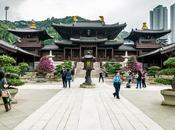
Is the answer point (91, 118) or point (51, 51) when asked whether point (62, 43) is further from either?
point (91, 118)

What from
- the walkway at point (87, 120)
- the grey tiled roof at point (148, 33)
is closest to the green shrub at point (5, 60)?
the walkway at point (87, 120)

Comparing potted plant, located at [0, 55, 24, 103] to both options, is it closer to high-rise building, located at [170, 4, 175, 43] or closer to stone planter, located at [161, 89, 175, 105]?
stone planter, located at [161, 89, 175, 105]

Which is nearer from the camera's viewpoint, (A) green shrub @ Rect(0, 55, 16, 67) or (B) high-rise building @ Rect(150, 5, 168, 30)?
(A) green shrub @ Rect(0, 55, 16, 67)

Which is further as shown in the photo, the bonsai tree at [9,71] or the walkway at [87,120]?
the bonsai tree at [9,71]

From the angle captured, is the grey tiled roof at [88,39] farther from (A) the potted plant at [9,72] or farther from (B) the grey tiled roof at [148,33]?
(A) the potted plant at [9,72]

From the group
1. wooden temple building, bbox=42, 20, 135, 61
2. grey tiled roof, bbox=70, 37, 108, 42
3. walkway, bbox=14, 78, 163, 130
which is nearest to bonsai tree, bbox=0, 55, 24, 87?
walkway, bbox=14, 78, 163, 130

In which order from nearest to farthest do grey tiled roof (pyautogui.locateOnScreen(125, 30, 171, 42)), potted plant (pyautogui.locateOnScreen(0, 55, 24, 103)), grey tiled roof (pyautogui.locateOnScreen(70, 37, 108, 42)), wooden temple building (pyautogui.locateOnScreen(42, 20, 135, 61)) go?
A: potted plant (pyautogui.locateOnScreen(0, 55, 24, 103)) < grey tiled roof (pyautogui.locateOnScreen(70, 37, 108, 42)) < wooden temple building (pyautogui.locateOnScreen(42, 20, 135, 61)) < grey tiled roof (pyautogui.locateOnScreen(125, 30, 171, 42))

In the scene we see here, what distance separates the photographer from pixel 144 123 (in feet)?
36.3

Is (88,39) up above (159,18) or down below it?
below

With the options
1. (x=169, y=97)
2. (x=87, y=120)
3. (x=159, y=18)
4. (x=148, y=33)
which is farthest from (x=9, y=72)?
(x=159, y=18)

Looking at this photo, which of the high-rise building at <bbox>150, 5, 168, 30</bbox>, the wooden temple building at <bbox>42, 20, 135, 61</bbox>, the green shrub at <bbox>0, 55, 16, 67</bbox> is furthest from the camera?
the high-rise building at <bbox>150, 5, 168, 30</bbox>

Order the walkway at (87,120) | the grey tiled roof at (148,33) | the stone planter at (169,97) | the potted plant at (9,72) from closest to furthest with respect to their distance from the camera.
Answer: the walkway at (87,120)
the stone planter at (169,97)
the potted plant at (9,72)
the grey tiled roof at (148,33)

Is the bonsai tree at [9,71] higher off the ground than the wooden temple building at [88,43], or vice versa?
the wooden temple building at [88,43]

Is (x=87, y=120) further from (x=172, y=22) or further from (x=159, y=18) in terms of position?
(x=159, y=18)
